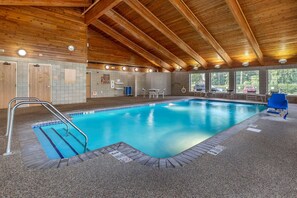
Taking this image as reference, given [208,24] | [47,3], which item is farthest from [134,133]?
[208,24]

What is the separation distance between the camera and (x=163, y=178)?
5.47ft

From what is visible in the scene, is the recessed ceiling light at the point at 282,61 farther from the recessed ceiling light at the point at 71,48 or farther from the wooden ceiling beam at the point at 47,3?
the recessed ceiling light at the point at 71,48

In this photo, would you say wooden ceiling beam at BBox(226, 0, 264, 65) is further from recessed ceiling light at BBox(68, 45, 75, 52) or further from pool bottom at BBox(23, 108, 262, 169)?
recessed ceiling light at BBox(68, 45, 75, 52)

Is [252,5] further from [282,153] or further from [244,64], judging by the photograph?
[282,153]

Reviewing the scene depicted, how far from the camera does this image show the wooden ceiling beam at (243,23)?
5783 mm

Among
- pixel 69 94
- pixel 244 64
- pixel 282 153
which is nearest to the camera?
pixel 282 153

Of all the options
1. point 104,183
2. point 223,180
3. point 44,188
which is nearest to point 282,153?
point 223,180

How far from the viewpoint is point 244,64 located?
989cm

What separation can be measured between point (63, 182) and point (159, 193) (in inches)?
36.9

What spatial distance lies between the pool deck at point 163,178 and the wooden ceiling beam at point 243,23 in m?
5.38

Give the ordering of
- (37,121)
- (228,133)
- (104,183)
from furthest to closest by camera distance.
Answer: (37,121) < (228,133) < (104,183)

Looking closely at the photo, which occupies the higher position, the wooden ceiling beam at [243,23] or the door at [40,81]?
the wooden ceiling beam at [243,23]

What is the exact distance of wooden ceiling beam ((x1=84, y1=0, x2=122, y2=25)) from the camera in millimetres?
6466

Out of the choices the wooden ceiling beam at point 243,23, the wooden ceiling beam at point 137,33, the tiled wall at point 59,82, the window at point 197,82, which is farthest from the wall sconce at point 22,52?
the window at point 197,82
